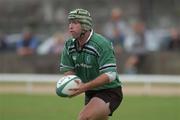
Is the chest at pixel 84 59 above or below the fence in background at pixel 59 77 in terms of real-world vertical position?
above

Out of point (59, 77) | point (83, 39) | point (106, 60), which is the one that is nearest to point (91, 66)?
point (106, 60)

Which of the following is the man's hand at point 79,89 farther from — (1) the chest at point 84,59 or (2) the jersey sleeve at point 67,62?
(2) the jersey sleeve at point 67,62

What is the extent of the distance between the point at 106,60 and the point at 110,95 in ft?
1.90

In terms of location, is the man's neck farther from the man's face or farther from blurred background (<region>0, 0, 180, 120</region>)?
blurred background (<region>0, 0, 180, 120</region>)

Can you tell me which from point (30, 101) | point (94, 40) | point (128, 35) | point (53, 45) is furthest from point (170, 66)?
point (94, 40)

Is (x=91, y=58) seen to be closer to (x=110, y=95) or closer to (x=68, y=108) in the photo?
(x=110, y=95)

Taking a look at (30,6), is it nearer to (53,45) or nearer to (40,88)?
(53,45)

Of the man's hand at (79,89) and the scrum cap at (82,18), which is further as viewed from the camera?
the scrum cap at (82,18)

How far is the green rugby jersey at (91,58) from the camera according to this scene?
11.3 meters

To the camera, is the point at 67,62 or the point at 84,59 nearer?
the point at 84,59

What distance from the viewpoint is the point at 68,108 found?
1850 cm

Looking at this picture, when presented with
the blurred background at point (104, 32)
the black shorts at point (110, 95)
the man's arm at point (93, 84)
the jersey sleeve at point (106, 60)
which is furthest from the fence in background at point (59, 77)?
the man's arm at point (93, 84)

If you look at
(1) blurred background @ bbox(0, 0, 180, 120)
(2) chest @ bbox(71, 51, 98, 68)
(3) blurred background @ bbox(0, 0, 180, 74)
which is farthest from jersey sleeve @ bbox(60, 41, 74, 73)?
(3) blurred background @ bbox(0, 0, 180, 74)

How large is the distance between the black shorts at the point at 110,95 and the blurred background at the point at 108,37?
978cm
